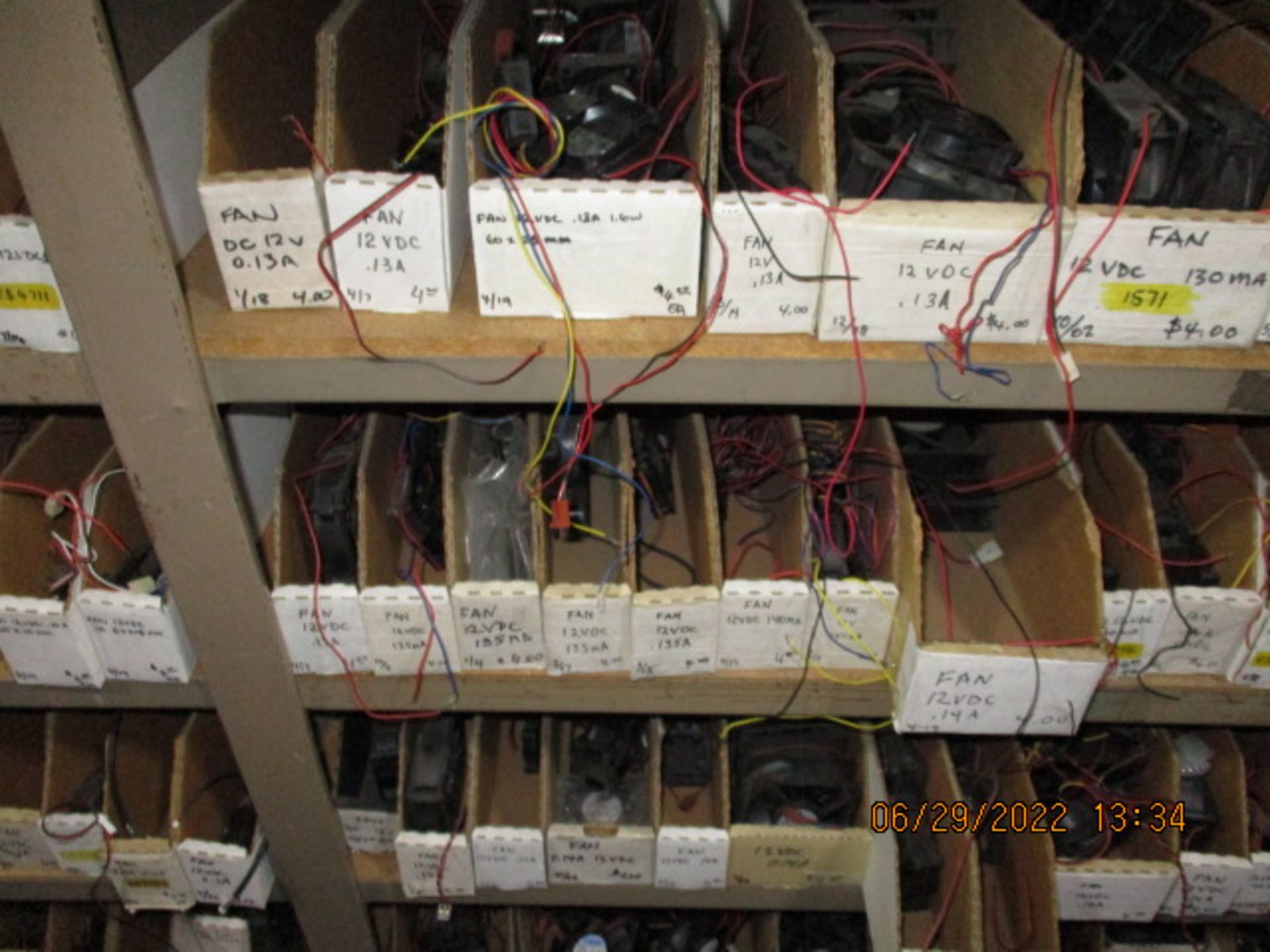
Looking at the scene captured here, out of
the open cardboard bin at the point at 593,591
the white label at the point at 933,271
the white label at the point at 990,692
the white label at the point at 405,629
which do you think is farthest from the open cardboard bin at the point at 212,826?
the white label at the point at 933,271

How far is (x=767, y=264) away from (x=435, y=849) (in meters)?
0.84

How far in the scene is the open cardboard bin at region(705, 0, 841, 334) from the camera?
0.73 meters

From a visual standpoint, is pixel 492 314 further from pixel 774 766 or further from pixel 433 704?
pixel 774 766

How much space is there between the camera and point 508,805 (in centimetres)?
129

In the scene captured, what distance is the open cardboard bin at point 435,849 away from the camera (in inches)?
44.3

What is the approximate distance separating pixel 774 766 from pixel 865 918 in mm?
532

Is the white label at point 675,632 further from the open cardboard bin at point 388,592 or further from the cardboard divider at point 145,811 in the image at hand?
the cardboard divider at point 145,811

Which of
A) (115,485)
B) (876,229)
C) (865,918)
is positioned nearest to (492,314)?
(876,229)

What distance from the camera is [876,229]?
733mm

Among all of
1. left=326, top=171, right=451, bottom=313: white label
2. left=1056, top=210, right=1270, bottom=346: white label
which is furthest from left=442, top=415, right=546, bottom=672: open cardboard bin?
left=1056, top=210, right=1270, bottom=346: white label

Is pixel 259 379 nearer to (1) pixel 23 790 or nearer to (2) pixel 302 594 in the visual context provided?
(2) pixel 302 594

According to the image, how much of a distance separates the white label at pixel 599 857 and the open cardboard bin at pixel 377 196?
712 mm

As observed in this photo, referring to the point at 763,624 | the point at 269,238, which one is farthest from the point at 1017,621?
the point at 269,238

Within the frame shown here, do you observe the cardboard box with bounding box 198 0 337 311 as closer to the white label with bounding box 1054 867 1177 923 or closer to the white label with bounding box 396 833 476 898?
the white label with bounding box 396 833 476 898
